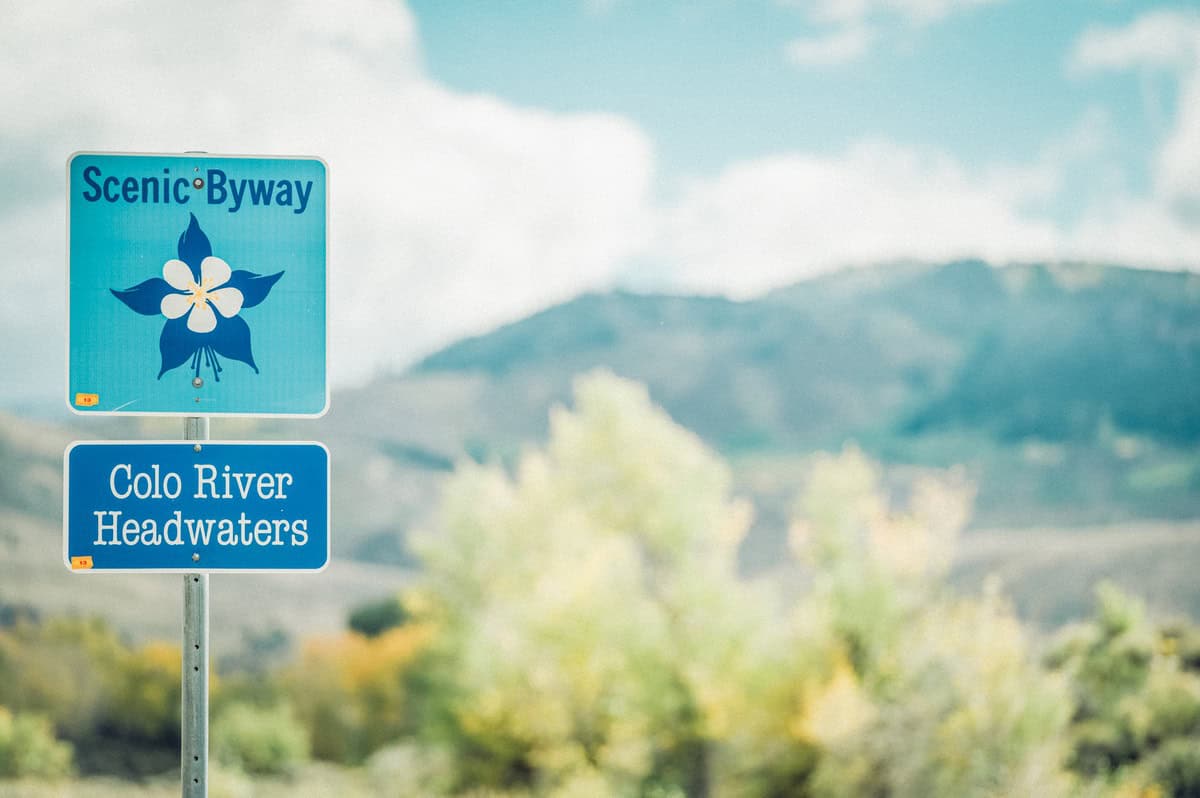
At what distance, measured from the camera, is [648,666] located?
884 cm

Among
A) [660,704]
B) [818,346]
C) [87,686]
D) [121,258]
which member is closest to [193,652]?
[121,258]

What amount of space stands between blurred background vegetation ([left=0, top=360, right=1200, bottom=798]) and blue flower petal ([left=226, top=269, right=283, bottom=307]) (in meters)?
6.13

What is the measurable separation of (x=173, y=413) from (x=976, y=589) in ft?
28.0

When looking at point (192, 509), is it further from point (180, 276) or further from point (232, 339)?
point (180, 276)

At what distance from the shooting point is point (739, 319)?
12539 mm

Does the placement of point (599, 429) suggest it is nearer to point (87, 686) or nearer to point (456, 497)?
point (456, 497)

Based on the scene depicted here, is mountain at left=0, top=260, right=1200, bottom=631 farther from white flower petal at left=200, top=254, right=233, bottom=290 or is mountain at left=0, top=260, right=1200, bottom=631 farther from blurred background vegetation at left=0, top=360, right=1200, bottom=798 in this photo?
white flower petal at left=200, top=254, right=233, bottom=290

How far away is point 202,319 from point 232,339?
0.07 meters

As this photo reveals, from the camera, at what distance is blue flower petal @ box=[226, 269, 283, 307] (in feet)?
6.39

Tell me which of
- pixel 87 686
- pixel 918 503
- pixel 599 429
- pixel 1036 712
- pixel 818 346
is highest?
pixel 818 346

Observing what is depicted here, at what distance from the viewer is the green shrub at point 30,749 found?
32.0 feet

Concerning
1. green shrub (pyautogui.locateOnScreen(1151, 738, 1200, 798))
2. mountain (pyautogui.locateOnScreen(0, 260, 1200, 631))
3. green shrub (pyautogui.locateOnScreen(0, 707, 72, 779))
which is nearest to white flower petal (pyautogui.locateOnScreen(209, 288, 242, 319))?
mountain (pyautogui.locateOnScreen(0, 260, 1200, 631))

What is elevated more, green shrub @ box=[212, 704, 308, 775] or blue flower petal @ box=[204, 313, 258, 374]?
blue flower petal @ box=[204, 313, 258, 374]

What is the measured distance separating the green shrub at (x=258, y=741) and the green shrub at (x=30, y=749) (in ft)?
5.39
